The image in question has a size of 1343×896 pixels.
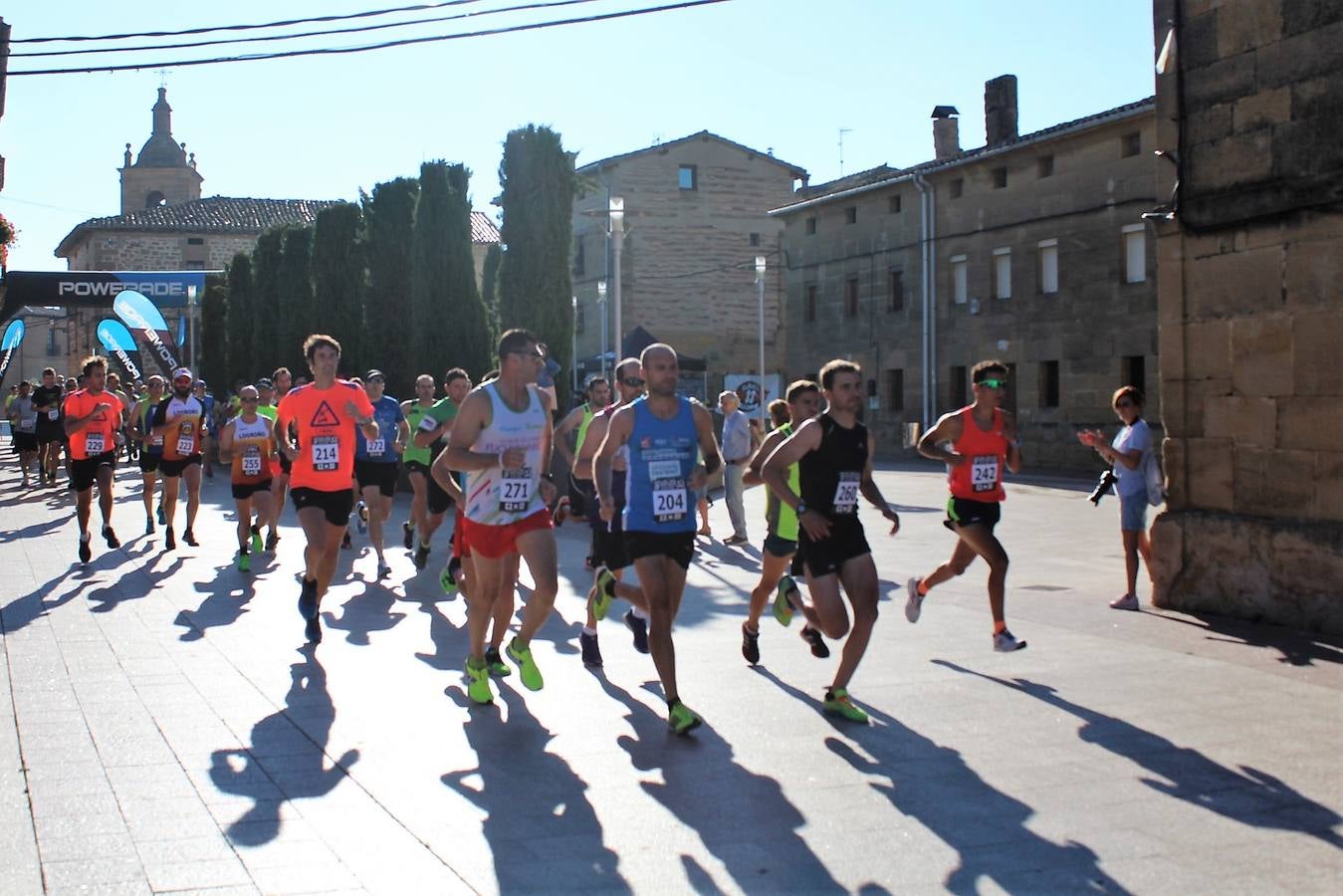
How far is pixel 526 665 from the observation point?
7184 millimetres

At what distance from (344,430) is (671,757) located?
13.7 ft

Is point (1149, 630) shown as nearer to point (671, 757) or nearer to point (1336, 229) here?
A: point (1336, 229)

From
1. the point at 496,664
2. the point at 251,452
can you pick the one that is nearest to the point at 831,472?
the point at 496,664

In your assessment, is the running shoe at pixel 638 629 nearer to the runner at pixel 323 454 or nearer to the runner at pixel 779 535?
the runner at pixel 779 535

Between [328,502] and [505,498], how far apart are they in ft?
8.37

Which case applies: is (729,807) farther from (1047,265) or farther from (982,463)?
(1047,265)

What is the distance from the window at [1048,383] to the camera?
3712 cm

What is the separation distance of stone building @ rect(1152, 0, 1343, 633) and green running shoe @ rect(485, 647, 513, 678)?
481 centimetres

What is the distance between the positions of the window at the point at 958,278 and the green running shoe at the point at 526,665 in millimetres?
34229

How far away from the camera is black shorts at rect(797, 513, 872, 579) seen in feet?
23.1

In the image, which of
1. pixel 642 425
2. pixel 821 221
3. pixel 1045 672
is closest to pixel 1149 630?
pixel 1045 672

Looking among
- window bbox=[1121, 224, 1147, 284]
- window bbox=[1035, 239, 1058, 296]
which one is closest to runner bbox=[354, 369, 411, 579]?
window bbox=[1121, 224, 1147, 284]

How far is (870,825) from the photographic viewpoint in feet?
16.5

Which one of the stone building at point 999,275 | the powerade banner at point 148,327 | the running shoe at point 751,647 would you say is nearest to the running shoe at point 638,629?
the running shoe at point 751,647
